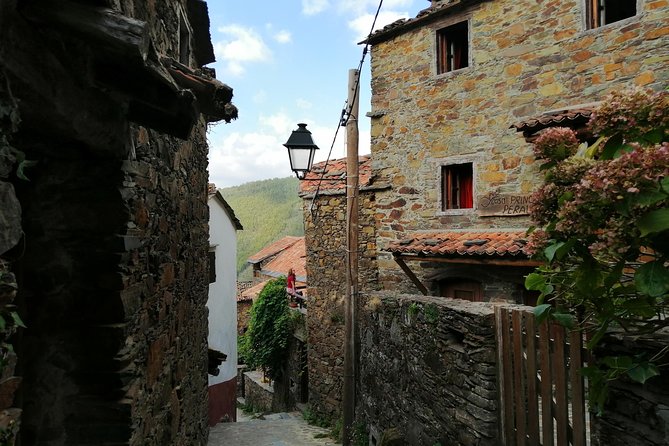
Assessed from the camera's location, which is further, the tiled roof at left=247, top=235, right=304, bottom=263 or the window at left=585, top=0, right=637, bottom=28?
the tiled roof at left=247, top=235, right=304, bottom=263

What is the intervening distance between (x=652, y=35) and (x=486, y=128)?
2375 millimetres

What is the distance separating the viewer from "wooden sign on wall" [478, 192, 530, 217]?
22.8 ft

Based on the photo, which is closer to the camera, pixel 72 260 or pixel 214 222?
pixel 72 260

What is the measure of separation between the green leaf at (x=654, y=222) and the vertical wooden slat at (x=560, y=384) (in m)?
1.31

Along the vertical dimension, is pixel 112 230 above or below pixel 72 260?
above

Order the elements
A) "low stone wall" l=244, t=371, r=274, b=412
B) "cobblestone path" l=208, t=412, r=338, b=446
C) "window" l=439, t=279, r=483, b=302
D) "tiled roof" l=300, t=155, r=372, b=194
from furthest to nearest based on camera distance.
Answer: "low stone wall" l=244, t=371, r=274, b=412, "tiled roof" l=300, t=155, r=372, b=194, "cobblestone path" l=208, t=412, r=338, b=446, "window" l=439, t=279, r=483, b=302

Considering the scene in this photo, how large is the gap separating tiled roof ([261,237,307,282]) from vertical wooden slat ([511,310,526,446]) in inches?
569

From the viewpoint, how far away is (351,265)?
668 cm

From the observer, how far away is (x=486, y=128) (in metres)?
7.50

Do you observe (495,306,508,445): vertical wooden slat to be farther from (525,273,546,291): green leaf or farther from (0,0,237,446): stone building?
(0,0,237,446): stone building

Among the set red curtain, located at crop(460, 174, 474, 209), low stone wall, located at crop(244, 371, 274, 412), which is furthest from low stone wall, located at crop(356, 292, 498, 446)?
low stone wall, located at crop(244, 371, 274, 412)

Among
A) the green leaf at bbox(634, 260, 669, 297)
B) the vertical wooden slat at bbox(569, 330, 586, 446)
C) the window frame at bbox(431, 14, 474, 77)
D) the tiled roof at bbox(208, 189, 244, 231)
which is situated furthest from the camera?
the tiled roof at bbox(208, 189, 244, 231)

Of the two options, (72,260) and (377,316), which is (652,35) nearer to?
(377,316)

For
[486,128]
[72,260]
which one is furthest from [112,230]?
[486,128]
